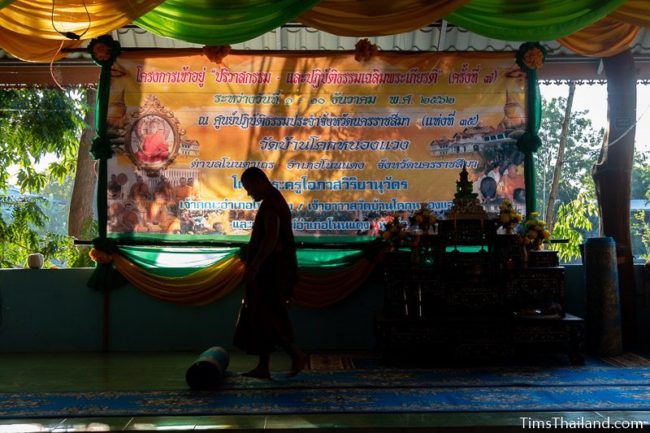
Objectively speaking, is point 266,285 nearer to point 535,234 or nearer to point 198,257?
point 198,257

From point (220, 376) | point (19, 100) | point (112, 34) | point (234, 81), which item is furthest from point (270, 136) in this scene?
point (19, 100)

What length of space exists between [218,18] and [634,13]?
3.35m

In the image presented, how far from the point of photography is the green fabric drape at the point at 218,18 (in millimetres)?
5238

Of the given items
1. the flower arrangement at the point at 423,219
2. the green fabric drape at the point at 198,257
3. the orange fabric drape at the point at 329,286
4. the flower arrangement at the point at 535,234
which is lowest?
the orange fabric drape at the point at 329,286

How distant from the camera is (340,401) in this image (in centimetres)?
406

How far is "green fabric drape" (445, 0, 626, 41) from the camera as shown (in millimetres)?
5219

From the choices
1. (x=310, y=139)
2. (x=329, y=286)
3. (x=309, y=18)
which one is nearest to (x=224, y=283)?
(x=329, y=286)

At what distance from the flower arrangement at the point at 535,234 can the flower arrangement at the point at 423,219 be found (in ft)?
2.59

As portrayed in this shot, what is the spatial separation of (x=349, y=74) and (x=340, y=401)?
3301 millimetres

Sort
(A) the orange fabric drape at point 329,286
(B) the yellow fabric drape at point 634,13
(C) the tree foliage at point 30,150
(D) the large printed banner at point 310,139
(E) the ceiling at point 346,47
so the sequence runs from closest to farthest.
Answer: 1. (B) the yellow fabric drape at point 634,13
2. (A) the orange fabric drape at point 329,286
3. (D) the large printed banner at point 310,139
4. (E) the ceiling at point 346,47
5. (C) the tree foliage at point 30,150

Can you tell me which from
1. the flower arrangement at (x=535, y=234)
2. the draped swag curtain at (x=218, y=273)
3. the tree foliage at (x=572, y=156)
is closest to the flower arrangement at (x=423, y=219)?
the draped swag curtain at (x=218, y=273)

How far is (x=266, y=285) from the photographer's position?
4.71 metres

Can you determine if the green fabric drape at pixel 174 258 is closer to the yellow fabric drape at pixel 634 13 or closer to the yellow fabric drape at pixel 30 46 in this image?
the yellow fabric drape at pixel 30 46

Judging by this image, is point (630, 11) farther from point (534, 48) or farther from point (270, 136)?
point (270, 136)
